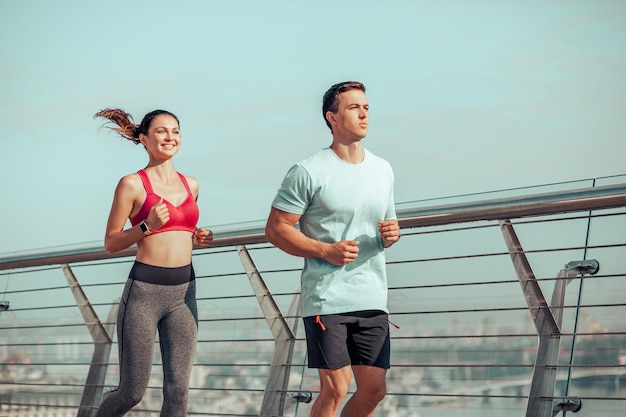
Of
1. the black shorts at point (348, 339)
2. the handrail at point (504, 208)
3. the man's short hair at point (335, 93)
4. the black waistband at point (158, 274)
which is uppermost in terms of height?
the man's short hair at point (335, 93)

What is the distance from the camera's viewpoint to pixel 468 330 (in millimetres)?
3730

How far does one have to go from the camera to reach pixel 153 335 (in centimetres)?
366

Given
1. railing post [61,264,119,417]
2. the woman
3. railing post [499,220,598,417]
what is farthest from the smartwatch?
railing post [61,264,119,417]

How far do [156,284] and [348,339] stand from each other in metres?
0.91

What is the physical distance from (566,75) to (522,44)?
6.08 feet

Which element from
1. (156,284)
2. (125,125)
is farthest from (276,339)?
(125,125)

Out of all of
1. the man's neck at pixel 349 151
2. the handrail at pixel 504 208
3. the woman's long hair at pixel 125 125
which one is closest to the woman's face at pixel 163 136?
the woman's long hair at pixel 125 125

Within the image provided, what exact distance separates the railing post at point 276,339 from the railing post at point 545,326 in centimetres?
120

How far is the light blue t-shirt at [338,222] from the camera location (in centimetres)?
309

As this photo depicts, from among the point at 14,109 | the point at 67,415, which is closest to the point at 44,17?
the point at 14,109

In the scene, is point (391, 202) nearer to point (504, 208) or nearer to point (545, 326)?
point (504, 208)

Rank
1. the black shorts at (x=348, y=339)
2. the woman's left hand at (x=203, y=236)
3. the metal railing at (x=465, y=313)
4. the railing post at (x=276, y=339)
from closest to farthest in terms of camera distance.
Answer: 1. the black shorts at (x=348, y=339)
2. the metal railing at (x=465, y=313)
3. the woman's left hand at (x=203, y=236)
4. the railing post at (x=276, y=339)

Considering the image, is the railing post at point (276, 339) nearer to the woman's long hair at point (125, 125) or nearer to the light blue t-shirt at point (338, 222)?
the woman's long hair at point (125, 125)

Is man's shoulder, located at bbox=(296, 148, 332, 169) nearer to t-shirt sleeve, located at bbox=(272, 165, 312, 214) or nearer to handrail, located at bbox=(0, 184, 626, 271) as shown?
t-shirt sleeve, located at bbox=(272, 165, 312, 214)
